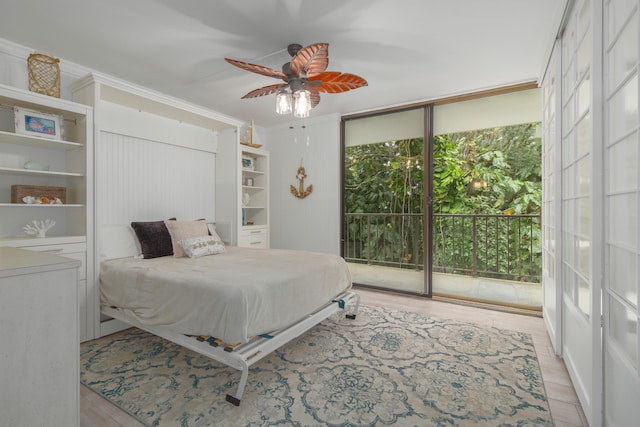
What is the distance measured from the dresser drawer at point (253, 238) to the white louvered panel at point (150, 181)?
51 cm

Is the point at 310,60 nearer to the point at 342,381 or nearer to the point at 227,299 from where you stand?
the point at 227,299

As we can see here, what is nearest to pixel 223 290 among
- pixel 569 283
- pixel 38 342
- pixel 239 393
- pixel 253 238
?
pixel 239 393

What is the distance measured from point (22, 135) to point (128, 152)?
97cm

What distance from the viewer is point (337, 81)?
241 cm

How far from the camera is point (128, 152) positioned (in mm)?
3283

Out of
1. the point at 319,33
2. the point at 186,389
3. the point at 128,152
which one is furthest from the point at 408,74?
the point at 186,389

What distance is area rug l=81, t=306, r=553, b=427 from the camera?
164cm

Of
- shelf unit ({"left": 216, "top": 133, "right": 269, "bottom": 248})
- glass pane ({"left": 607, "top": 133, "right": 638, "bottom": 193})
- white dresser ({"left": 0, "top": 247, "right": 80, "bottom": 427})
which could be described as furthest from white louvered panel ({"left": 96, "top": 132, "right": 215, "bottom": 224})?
glass pane ({"left": 607, "top": 133, "right": 638, "bottom": 193})

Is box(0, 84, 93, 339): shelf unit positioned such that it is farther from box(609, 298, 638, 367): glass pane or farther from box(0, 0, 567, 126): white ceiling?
box(609, 298, 638, 367): glass pane

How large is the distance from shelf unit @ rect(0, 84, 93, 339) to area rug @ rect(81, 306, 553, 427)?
33.4 inches

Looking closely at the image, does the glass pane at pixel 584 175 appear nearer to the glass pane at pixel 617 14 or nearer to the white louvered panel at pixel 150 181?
the glass pane at pixel 617 14

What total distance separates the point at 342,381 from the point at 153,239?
2260mm

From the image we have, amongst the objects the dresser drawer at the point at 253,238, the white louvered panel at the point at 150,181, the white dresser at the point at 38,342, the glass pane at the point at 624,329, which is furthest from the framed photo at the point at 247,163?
the glass pane at the point at 624,329

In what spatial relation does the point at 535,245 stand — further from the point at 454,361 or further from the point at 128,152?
the point at 128,152
